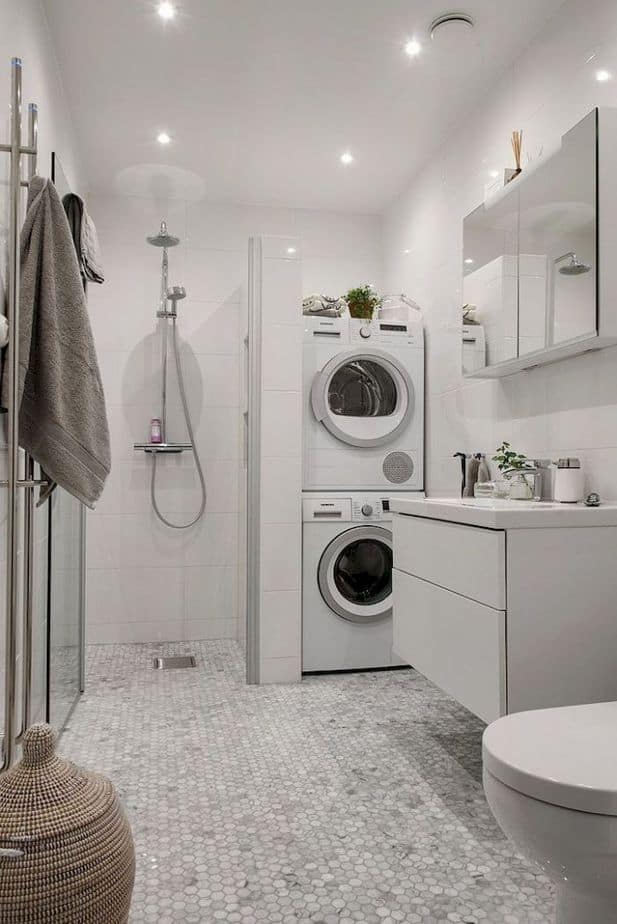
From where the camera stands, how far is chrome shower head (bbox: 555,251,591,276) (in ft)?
6.89

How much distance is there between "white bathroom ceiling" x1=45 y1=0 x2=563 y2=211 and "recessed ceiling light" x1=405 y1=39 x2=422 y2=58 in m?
0.02

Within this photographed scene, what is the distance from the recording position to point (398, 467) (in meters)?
3.45

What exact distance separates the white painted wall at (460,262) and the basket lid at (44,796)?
1666 millimetres

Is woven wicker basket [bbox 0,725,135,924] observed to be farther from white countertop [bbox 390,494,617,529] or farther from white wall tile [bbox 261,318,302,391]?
white wall tile [bbox 261,318,302,391]

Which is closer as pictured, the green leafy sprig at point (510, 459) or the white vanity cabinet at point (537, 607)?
the white vanity cabinet at point (537, 607)

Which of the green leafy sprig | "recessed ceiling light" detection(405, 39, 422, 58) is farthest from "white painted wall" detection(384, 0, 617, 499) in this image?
"recessed ceiling light" detection(405, 39, 422, 58)

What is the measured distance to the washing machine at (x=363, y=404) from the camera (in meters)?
3.31

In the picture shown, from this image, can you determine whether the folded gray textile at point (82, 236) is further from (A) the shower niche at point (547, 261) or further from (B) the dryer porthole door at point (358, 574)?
(B) the dryer porthole door at point (358, 574)

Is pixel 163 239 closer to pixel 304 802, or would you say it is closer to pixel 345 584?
pixel 345 584

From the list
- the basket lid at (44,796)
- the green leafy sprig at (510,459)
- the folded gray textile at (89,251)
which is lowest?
the basket lid at (44,796)

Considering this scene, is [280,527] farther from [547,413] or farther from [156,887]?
[156,887]

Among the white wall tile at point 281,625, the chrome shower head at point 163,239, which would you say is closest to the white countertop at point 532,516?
the white wall tile at point 281,625

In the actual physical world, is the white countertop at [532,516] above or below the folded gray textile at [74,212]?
below

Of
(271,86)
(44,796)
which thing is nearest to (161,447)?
(271,86)
